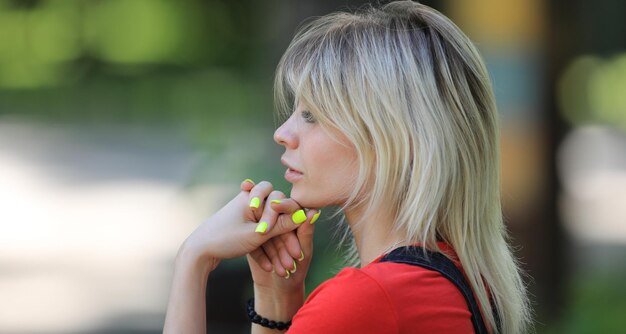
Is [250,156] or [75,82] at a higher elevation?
[75,82]

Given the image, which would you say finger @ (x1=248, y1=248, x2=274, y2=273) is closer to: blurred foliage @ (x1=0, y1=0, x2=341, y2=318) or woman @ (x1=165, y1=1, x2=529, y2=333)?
woman @ (x1=165, y1=1, x2=529, y2=333)

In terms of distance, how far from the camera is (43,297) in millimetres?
5891

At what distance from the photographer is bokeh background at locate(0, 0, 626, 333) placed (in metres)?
5.08

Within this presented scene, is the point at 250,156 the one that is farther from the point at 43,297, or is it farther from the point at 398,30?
the point at 398,30

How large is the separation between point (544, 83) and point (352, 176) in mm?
3272

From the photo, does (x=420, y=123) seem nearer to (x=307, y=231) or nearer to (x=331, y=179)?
(x=331, y=179)

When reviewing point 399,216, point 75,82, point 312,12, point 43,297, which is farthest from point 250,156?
point 399,216

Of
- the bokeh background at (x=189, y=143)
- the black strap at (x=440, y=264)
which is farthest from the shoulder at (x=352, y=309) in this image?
the bokeh background at (x=189, y=143)

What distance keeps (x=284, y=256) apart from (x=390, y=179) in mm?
351

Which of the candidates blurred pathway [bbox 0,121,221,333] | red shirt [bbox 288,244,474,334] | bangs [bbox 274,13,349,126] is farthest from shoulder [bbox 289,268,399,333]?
blurred pathway [bbox 0,121,221,333]

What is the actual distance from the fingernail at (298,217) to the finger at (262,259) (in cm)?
16

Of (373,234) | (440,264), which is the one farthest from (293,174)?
(440,264)

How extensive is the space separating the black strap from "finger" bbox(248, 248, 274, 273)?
0.38m

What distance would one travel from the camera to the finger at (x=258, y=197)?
2152 millimetres
